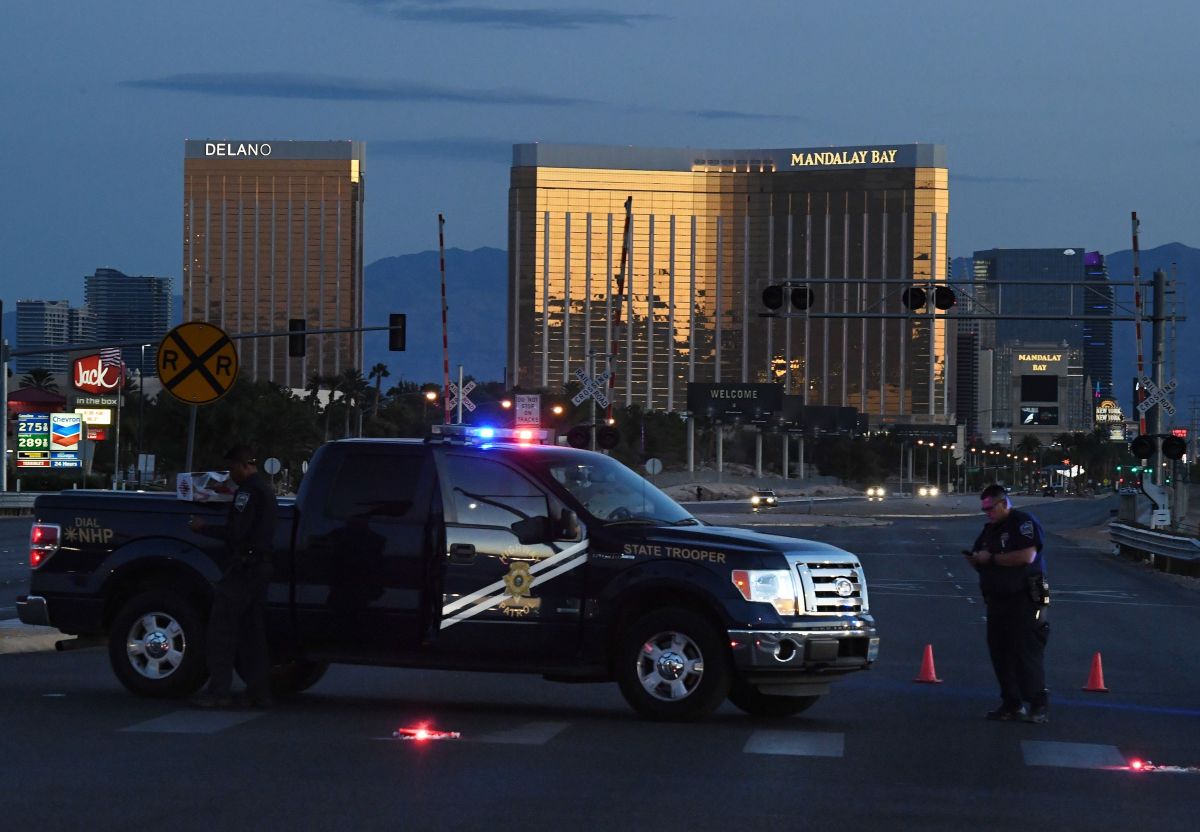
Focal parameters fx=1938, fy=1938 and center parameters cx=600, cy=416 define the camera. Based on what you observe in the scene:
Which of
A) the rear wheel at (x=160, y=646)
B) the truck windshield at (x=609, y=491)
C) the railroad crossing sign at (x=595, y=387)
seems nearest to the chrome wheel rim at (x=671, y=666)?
the truck windshield at (x=609, y=491)

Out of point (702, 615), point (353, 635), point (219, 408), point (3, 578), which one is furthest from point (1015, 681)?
point (219, 408)

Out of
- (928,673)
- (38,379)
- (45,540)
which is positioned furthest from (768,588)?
(38,379)

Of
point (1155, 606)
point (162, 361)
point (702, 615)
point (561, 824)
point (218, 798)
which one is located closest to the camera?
point (561, 824)

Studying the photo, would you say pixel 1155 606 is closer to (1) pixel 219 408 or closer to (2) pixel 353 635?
(2) pixel 353 635

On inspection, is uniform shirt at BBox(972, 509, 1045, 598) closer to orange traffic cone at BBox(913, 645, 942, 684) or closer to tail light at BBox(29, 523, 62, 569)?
orange traffic cone at BBox(913, 645, 942, 684)

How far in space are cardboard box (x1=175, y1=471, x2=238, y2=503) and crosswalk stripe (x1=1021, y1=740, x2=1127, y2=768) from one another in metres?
6.08

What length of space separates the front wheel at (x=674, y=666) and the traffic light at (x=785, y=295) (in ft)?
96.7

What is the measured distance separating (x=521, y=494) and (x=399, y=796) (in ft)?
13.9

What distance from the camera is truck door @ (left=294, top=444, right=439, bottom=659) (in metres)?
14.0

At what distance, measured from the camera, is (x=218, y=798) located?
9.86 metres

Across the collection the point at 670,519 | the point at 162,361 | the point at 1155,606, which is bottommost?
the point at 1155,606

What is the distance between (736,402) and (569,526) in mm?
178415

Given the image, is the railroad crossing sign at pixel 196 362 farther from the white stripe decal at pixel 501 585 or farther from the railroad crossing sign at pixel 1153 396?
the railroad crossing sign at pixel 1153 396

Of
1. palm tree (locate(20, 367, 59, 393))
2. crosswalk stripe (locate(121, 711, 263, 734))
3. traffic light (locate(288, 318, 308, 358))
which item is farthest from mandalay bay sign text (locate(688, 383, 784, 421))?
crosswalk stripe (locate(121, 711, 263, 734))
